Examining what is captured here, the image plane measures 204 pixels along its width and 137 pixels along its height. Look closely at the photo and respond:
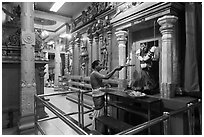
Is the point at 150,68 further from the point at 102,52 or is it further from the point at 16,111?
the point at 16,111

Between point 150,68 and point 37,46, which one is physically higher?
point 37,46

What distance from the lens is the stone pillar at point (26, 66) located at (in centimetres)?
306

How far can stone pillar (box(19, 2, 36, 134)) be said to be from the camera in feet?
10.0

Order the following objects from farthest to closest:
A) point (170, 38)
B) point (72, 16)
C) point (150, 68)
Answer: point (72, 16), point (150, 68), point (170, 38)

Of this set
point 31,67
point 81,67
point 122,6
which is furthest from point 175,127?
point 81,67

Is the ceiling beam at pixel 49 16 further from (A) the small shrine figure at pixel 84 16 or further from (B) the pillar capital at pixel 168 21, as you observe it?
(B) the pillar capital at pixel 168 21

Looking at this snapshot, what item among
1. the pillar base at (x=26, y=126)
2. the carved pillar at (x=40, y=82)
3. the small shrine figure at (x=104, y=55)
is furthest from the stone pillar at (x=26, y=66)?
the small shrine figure at (x=104, y=55)

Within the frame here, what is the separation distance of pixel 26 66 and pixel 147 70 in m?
2.60

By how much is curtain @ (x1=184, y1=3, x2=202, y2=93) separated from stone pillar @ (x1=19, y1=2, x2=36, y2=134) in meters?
3.11

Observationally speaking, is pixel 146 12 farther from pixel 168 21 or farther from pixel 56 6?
pixel 56 6

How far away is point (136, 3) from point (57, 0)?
12.3 ft

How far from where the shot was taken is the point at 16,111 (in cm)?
336

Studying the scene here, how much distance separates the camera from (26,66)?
3078mm

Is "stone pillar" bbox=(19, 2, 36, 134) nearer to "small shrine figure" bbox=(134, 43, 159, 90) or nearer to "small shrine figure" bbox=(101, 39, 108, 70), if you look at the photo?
"small shrine figure" bbox=(101, 39, 108, 70)
